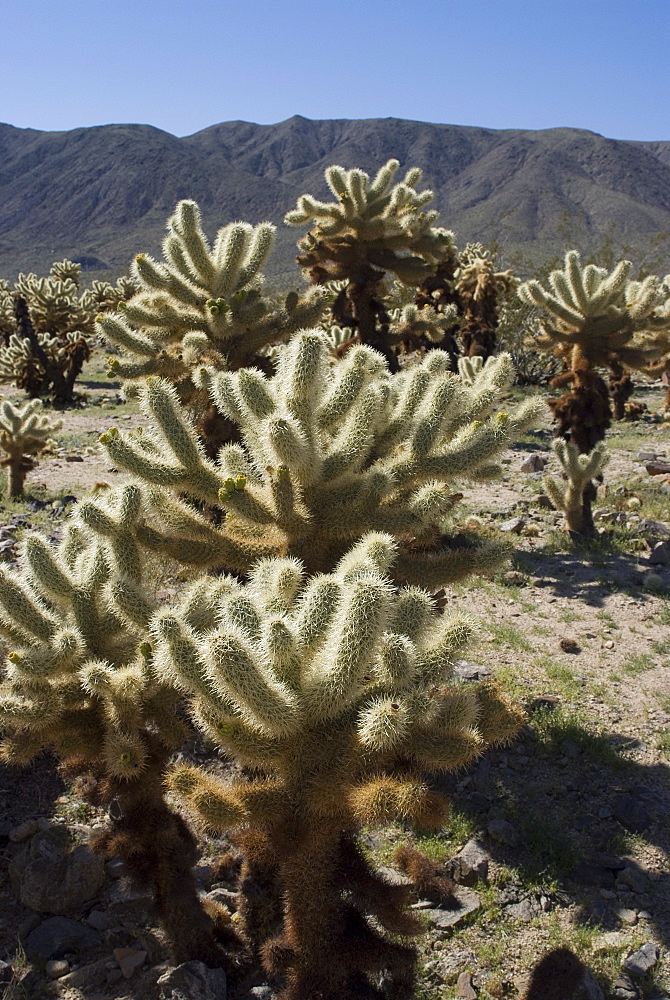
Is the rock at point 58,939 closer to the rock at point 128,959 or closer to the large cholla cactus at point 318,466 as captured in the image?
the rock at point 128,959

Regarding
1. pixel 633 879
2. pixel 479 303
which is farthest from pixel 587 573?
pixel 479 303

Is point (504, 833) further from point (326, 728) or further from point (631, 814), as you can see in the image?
point (326, 728)

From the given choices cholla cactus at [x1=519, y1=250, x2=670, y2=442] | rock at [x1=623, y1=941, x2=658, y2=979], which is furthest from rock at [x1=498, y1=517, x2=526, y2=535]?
rock at [x1=623, y1=941, x2=658, y2=979]

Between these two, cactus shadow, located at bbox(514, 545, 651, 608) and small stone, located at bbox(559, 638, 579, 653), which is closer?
small stone, located at bbox(559, 638, 579, 653)

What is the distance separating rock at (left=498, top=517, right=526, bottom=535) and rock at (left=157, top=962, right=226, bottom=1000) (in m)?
6.95

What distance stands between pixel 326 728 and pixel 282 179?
16335 centimetres

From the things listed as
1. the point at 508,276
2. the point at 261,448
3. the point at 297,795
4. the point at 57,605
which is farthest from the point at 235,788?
the point at 508,276

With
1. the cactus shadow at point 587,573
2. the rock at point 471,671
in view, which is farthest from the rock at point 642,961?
the cactus shadow at point 587,573

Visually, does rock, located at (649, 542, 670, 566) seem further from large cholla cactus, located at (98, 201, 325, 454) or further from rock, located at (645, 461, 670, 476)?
large cholla cactus, located at (98, 201, 325, 454)

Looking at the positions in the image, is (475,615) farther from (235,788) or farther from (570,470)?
(235,788)

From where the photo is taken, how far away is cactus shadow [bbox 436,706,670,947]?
3.76 metres

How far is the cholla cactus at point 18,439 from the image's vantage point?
32.4ft

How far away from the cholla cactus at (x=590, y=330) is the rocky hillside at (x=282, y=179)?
56622mm

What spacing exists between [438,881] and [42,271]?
8558 centimetres
